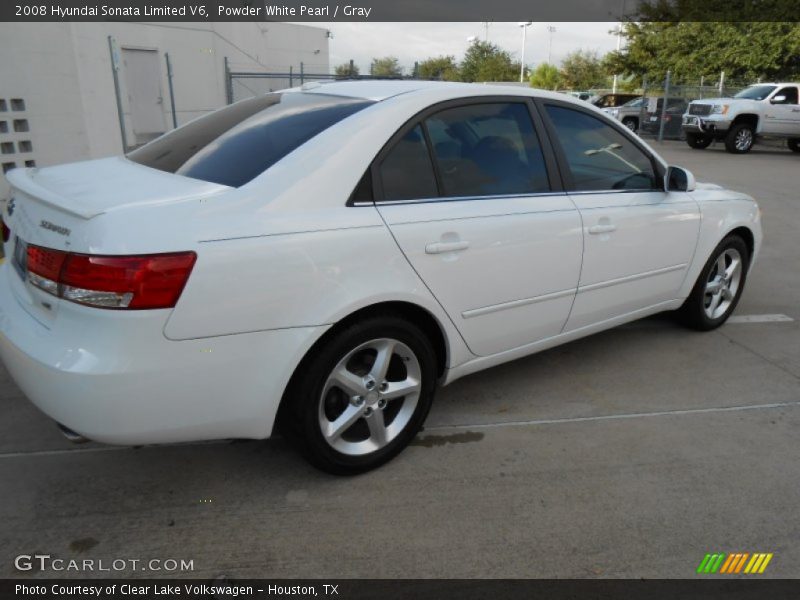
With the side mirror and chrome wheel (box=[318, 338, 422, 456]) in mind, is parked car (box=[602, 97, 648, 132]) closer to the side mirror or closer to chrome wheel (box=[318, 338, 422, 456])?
the side mirror

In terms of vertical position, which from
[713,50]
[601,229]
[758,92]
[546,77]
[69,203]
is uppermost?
[713,50]

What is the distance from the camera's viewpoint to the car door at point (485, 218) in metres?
2.66

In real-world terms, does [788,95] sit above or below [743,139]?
above

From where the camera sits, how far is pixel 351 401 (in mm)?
2643

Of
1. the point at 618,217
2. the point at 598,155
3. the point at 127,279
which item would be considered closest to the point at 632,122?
the point at 598,155

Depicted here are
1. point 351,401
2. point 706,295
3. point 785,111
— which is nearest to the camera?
point 351,401

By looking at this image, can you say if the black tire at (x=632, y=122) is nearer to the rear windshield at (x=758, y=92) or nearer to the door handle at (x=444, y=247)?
the rear windshield at (x=758, y=92)

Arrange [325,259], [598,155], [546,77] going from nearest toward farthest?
[325,259] < [598,155] < [546,77]

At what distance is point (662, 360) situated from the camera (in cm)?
403

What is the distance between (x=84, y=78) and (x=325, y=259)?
A: 1061cm

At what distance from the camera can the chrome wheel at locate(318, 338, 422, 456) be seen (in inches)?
102

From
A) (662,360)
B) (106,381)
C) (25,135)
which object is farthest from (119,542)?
(25,135)
